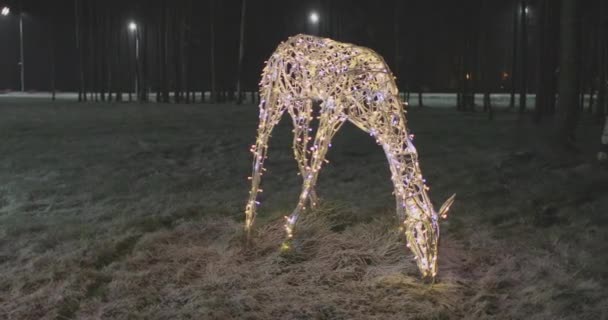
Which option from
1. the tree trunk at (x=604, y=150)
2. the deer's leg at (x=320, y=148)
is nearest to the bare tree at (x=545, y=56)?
the tree trunk at (x=604, y=150)

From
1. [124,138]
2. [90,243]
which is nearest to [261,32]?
[124,138]

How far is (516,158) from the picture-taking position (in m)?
9.45

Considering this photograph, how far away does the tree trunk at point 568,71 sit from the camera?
31.6 feet

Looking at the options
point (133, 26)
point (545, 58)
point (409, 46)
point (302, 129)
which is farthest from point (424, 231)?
point (133, 26)

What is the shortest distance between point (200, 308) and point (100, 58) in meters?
33.9

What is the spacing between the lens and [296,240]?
5352mm

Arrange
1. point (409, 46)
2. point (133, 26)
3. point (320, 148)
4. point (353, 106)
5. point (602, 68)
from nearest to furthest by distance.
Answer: point (353, 106), point (320, 148), point (602, 68), point (409, 46), point (133, 26)

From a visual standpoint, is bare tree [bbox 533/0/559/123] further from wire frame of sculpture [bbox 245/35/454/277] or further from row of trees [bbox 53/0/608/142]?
wire frame of sculpture [bbox 245/35/454/277]

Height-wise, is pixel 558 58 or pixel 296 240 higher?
pixel 558 58

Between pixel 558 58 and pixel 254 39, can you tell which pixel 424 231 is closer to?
pixel 558 58

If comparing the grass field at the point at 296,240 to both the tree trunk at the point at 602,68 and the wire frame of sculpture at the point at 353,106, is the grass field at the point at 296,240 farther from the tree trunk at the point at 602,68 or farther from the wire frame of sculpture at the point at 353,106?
the tree trunk at the point at 602,68

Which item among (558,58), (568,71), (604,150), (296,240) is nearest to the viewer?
(296,240)

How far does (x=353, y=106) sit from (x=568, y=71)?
20.7 ft

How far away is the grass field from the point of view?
14.0ft
